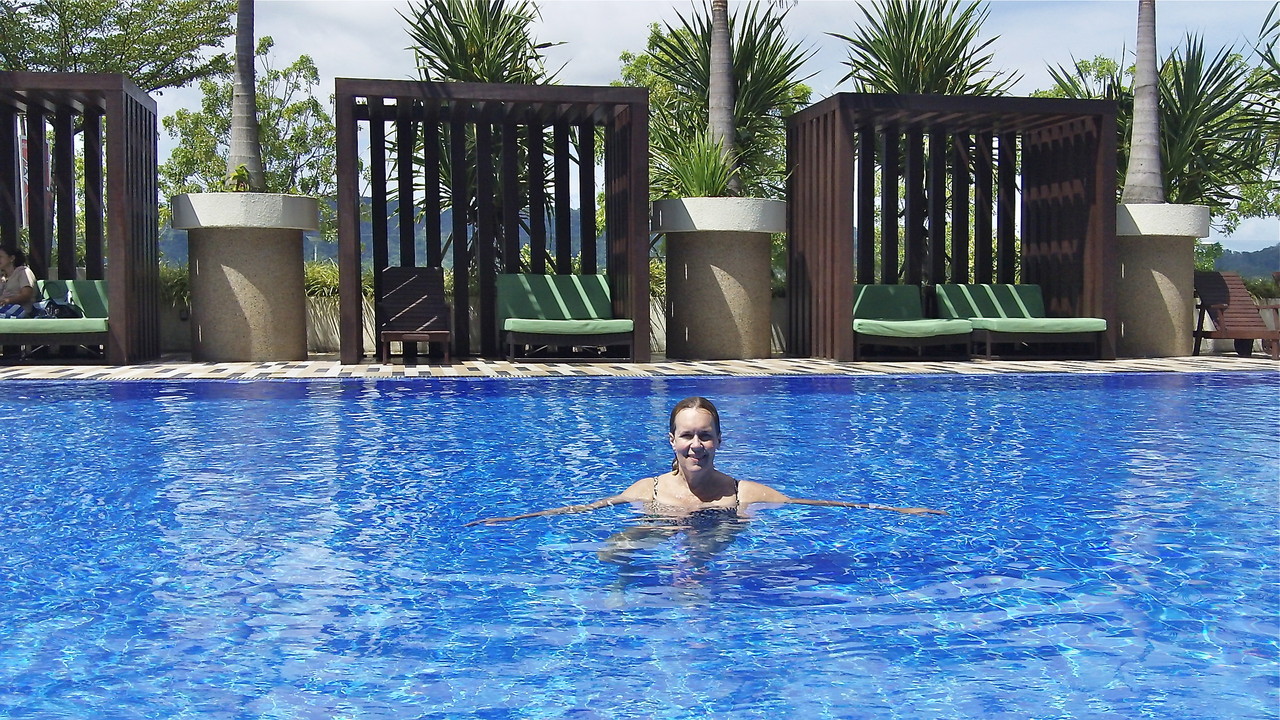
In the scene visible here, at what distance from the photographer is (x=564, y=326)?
12875 mm

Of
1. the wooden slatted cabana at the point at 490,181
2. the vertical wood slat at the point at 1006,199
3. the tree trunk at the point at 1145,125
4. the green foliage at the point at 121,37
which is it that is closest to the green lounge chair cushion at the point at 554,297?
the wooden slatted cabana at the point at 490,181

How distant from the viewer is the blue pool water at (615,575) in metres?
3.21

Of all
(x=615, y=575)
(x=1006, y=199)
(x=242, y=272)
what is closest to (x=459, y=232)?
(x=242, y=272)

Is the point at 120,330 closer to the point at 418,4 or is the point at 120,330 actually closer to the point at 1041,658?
the point at 418,4

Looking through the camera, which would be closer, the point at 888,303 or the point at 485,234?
the point at 485,234

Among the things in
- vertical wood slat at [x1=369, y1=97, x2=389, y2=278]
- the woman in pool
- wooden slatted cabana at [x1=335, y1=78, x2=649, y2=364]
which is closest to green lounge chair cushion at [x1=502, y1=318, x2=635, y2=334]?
wooden slatted cabana at [x1=335, y1=78, x2=649, y2=364]

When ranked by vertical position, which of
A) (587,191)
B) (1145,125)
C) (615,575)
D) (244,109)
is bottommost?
(615,575)

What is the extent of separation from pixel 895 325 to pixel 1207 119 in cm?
591

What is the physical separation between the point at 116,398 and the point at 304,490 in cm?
428

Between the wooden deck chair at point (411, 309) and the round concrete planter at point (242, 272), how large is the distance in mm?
1027

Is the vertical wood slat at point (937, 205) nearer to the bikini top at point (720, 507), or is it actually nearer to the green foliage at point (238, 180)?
the green foliage at point (238, 180)

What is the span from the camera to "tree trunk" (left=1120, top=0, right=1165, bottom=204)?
15.1 meters

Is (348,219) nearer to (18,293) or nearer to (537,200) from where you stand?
(537,200)

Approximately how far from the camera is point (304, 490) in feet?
19.8
